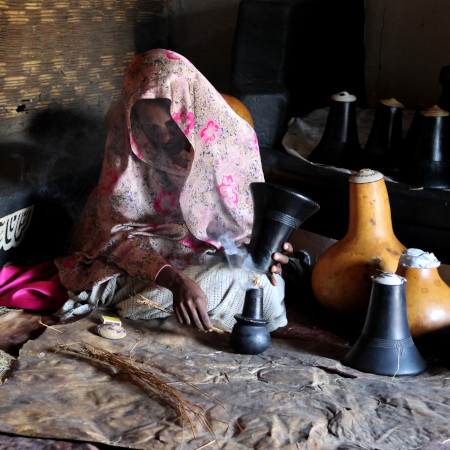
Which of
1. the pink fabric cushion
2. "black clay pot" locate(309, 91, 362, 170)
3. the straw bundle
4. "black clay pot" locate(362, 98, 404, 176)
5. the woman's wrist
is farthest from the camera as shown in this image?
"black clay pot" locate(309, 91, 362, 170)

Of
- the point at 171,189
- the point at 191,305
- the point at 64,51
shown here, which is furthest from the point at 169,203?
the point at 64,51

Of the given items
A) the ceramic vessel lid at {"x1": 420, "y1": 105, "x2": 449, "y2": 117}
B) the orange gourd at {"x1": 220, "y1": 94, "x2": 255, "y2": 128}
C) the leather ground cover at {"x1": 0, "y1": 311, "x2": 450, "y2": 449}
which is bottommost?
the leather ground cover at {"x1": 0, "y1": 311, "x2": 450, "y2": 449}

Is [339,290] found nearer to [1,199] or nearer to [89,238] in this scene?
[89,238]

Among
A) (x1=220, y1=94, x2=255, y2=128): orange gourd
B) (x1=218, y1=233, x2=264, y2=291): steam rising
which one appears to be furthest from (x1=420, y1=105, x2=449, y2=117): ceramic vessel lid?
(x1=218, y1=233, x2=264, y2=291): steam rising

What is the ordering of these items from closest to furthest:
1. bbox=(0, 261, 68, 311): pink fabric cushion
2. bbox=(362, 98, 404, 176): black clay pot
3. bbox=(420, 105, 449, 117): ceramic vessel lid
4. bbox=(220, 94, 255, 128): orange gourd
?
bbox=(0, 261, 68, 311): pink fabric cushion, bbox=(420, 105, 449, 117): ceramic vessel lid, bbox=(362, 98, 404, 176): black clay pot, bbox=(220, 94, 255, 128): orange gourd

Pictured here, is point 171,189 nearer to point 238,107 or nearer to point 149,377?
point 238,107

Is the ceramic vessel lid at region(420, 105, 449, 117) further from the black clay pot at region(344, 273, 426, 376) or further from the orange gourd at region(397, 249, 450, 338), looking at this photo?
the black clay pot at region(344, 273, 426, 376)

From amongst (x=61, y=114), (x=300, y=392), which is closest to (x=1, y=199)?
(x=61, y=114)

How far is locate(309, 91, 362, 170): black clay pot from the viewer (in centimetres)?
411

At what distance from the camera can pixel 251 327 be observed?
3125mm

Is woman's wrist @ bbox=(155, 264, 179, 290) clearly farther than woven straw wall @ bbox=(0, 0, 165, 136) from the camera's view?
No

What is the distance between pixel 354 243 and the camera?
3.46m

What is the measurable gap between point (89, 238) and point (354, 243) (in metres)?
1.46

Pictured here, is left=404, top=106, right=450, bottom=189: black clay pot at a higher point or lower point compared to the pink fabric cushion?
higher
